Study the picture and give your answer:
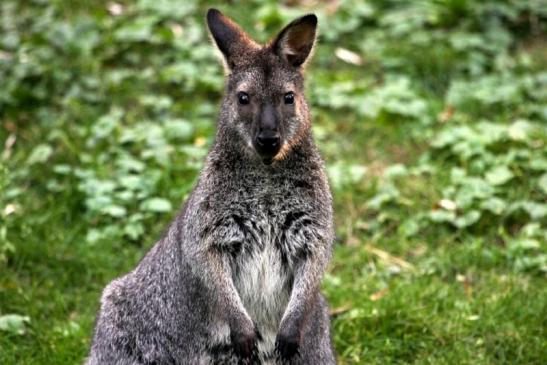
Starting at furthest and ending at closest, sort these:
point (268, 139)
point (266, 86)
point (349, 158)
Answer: point (349, 158) → point (266, 86) → point (268, 139)

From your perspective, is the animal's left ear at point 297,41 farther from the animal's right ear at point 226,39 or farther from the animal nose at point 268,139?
the animal nose at point 268,139

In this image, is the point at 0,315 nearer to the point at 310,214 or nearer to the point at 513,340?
the point at 310,214

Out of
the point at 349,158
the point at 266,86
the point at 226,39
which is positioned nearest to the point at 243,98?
the point at 266,86

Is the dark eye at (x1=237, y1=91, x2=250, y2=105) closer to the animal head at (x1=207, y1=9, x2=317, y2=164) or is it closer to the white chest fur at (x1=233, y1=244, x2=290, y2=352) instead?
the animal head at (x1=207, y1=9, x2=317, y2=164)

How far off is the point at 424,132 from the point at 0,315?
397 centimetres

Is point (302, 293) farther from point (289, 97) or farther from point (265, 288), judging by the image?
point (289, 97)

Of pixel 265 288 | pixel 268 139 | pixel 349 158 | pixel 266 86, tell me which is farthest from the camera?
pixel 349 158

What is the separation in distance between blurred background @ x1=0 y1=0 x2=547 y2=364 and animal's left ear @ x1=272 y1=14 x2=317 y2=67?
1.90 m

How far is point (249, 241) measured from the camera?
5105 mm

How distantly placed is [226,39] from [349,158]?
3.32m

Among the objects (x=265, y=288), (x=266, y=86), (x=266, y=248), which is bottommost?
(x=265, y=288)

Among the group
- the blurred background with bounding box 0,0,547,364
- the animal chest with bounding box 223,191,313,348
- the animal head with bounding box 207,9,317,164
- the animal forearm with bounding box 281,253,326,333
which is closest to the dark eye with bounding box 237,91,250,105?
the animal head with bounding box 207,9,317,164

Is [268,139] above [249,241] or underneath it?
above

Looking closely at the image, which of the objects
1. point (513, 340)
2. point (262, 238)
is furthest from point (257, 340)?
point (513, 340)
